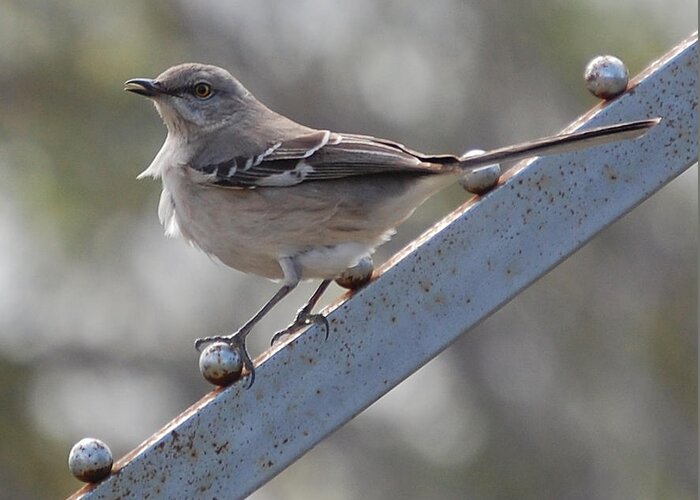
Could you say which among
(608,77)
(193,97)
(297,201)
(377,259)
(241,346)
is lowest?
(377,259)

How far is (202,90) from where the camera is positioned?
198 inches

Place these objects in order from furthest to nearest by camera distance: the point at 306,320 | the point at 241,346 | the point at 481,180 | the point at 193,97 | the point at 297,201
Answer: the point at 193,97 < the point at 297,201 < the point at 241,346 < the point at 306,320 < the point at 481,180

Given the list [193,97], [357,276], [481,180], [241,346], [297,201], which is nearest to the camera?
[481,180]

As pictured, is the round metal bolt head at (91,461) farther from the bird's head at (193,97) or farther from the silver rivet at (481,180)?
the bird's head at (193,97)

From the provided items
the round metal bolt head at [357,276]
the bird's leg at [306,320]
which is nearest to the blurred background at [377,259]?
the bird's leg at [306,320]

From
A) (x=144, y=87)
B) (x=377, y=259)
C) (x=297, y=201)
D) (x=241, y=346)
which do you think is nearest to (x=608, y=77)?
(x=241, y=346)

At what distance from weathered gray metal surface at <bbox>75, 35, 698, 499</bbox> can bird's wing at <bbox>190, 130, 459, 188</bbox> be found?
1.30 meters

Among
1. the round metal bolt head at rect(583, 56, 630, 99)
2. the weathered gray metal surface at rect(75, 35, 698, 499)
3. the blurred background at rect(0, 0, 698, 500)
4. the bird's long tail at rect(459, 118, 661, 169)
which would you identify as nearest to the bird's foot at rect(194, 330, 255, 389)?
the weathered gray metal surface at rect(75, 35, 698, 499)

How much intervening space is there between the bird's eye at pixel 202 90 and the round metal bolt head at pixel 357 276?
6.53ft

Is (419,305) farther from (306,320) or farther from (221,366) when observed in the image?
(306,320)

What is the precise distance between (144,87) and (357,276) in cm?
209

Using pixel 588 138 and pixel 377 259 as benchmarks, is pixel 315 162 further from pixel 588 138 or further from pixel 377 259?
pixel 377 259

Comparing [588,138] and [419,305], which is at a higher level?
[588,138]

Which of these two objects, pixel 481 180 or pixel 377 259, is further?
pixel 377 259
